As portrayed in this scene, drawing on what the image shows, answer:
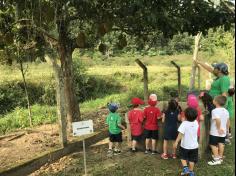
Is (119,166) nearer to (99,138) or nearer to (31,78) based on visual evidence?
(99,138)

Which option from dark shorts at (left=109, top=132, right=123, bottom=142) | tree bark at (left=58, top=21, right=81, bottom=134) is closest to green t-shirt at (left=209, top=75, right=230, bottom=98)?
dark shorts at (left=109, top=132, right=123, bottom=142)

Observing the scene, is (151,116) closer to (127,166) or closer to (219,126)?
(127,166)

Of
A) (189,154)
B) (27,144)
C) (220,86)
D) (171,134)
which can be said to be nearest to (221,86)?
(220,86)

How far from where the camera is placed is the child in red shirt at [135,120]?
23.6ft

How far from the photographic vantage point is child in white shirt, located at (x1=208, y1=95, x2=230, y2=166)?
666 centimetres

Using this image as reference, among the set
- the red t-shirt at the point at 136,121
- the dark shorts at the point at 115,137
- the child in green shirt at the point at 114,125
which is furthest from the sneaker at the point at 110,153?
the red t-shirt at the point at 136,121

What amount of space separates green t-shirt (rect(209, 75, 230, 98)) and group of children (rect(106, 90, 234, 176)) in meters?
0.30

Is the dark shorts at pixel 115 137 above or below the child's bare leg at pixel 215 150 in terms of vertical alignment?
above

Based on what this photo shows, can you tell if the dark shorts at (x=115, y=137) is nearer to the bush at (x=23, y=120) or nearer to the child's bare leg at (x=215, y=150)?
the child's bare leg at (x=215, y=150)

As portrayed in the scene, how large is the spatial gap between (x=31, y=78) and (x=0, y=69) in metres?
2.51

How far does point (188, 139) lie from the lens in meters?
6.10

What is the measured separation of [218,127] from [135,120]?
148 cm

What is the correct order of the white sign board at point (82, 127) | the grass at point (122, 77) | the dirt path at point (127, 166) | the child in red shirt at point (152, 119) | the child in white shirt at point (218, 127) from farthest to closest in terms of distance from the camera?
the grass at point (122, 77)
the child in red shirt at point (152, 119)
the child in white shirt at point (218, 127)
the dirt path at point (127, 166)
the white sign board at point (82, 127)

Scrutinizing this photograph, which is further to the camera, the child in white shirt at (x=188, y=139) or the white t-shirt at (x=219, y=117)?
the white t-shirt at (x=219, y=117)
